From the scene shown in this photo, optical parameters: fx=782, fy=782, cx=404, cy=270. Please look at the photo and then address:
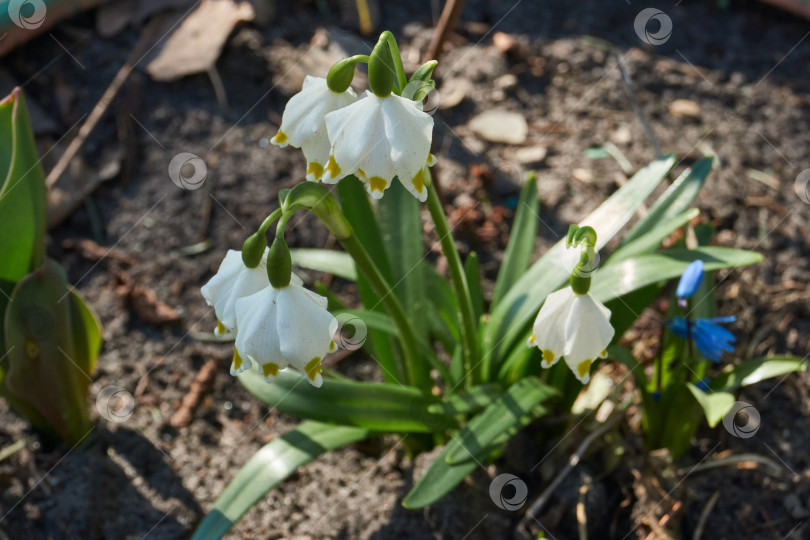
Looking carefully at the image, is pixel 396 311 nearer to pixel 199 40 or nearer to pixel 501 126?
pixel 501 126

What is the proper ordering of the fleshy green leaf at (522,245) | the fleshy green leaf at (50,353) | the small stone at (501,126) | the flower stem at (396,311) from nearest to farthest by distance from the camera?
the flower stem at (396,311)
the fleshy green leaf at (50,353)
the fleshy green leaf at (522,245)
the small stone at (501,126)

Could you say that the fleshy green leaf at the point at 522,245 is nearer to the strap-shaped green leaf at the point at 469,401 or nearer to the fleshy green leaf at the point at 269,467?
the strap-shaped green leaf at the point at 469,401

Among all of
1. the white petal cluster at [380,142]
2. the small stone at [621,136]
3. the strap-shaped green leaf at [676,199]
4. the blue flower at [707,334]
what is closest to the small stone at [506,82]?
the small stone at [621,136]

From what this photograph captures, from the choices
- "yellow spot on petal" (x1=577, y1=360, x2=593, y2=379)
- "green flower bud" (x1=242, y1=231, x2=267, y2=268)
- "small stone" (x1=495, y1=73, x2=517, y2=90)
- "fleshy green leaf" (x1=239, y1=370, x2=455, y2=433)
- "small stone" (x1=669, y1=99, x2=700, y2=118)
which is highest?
"green flower bud" (x1=242, y1=231, x2=267, y2=268)

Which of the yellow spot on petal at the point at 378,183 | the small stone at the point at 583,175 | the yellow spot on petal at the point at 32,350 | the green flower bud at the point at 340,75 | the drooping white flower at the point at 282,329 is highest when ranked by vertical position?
the green flower bud at the point at 340,75

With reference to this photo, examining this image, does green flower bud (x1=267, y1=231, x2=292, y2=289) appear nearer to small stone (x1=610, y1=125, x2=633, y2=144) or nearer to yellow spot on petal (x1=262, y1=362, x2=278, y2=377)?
yellow spot on petal (x1=262, y1=362, x2=278, y2=377)

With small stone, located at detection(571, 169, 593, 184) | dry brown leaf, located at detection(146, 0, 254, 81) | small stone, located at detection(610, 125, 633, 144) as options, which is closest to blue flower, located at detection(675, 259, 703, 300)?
small stone, located at detection(571, 169, 593, 184)

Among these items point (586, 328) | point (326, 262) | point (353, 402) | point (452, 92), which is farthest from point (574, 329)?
point (452, 92)

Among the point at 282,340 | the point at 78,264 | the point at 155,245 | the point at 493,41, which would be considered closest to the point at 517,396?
the point at 282,340
